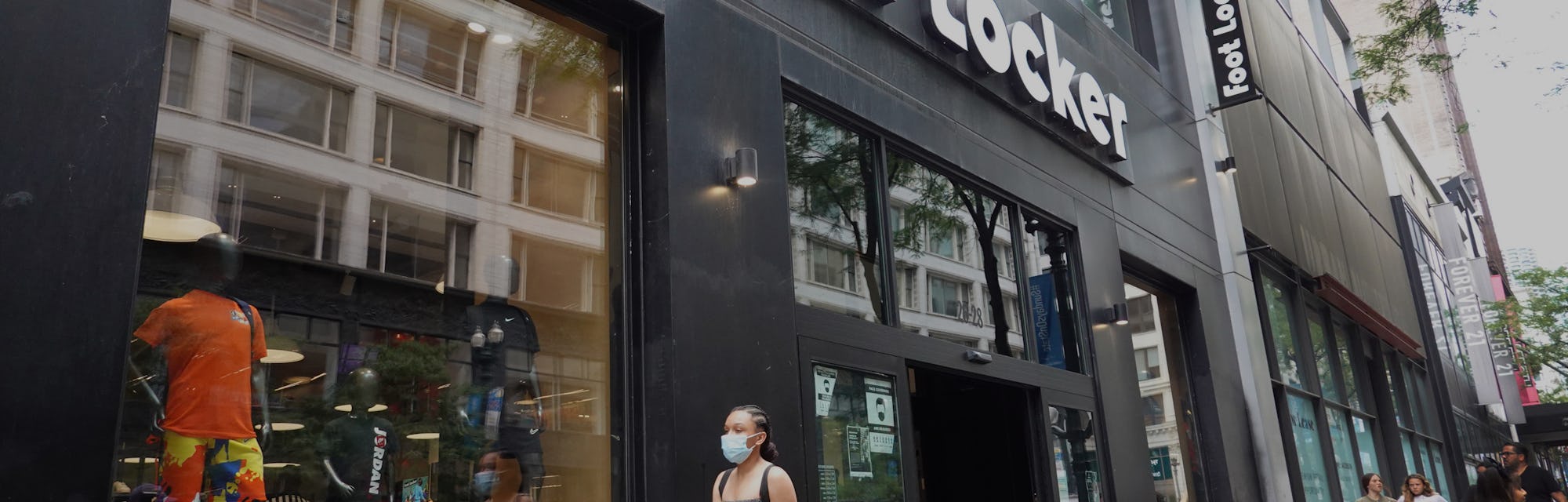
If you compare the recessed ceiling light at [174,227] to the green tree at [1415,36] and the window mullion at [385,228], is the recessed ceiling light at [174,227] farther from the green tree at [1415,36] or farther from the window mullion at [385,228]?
the green tree at [1415,36]

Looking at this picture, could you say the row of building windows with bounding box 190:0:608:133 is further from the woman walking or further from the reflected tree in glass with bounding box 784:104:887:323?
the woman walking

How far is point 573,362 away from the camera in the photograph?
6035 millimetres

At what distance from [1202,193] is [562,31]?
10.9 m

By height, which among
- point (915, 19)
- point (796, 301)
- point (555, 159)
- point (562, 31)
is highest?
point (915, 19)

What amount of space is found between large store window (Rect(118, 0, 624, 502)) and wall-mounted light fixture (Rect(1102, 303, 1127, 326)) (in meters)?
6.09

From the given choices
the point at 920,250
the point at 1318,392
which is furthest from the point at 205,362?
the point at 1318,392

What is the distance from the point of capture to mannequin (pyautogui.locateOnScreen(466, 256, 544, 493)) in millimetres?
5672

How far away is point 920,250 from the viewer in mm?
8891

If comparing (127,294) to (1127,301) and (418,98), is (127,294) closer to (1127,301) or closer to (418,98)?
(418,98)

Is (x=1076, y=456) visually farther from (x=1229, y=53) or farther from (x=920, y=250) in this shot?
(x=1229, y=53)

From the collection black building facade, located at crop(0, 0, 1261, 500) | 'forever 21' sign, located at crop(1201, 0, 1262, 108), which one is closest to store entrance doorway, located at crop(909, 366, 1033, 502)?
black building facade, located at crop(0, 0, 1261, 500)

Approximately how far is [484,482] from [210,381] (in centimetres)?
145

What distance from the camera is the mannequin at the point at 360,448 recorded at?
4.98 m

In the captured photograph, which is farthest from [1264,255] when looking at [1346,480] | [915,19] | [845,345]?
[845,345]
